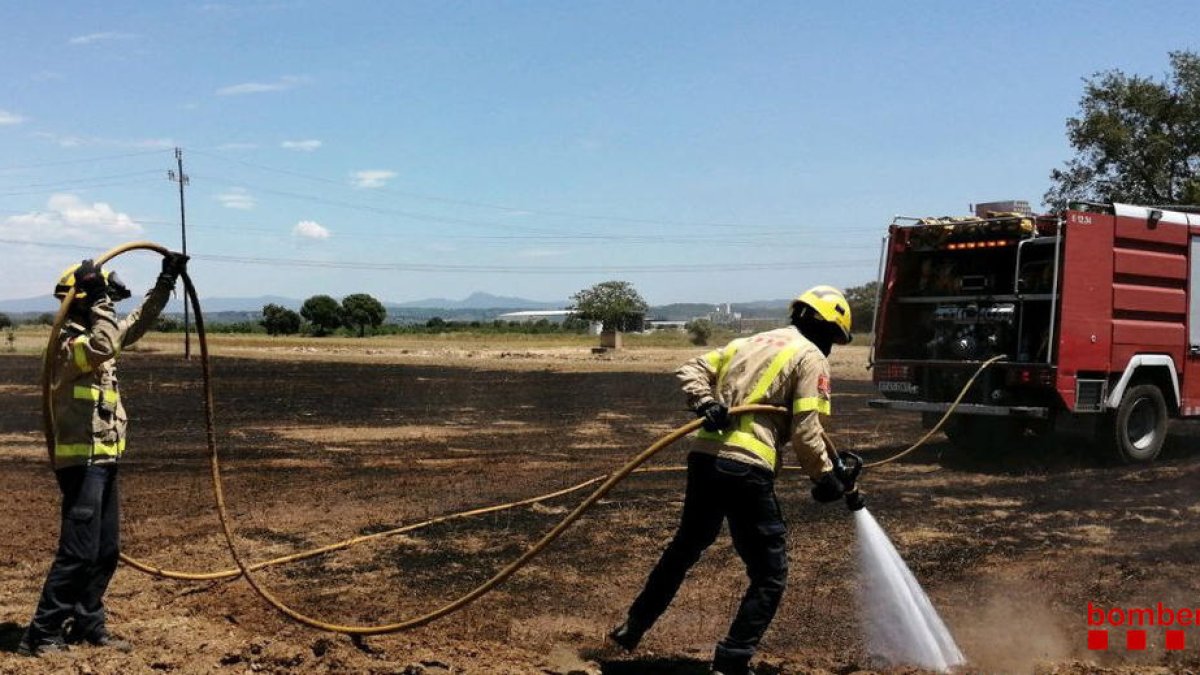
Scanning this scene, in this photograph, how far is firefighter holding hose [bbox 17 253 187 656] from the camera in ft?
16.4

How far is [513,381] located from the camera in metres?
28.0

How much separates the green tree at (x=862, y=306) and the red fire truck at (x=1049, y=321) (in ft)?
61.9

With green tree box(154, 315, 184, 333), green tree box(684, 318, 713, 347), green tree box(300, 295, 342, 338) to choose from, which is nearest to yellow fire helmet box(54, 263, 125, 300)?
green tree box(684, 318, 713, 347)

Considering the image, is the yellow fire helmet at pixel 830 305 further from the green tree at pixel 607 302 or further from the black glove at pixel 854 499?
the green tree at pixel 607 302

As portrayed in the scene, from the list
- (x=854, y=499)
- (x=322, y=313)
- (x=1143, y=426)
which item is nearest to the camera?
(x=854, y=499)

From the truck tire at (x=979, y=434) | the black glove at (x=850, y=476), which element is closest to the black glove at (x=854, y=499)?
the black glove at (x=850, y=476)

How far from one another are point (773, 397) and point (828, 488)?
1.67ft

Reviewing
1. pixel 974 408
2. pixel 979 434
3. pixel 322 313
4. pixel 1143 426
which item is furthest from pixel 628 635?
pixel 322 313

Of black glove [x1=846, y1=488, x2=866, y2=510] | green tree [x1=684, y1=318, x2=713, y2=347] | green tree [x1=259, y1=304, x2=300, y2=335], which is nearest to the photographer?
black glove [x1=846, y1=488, x2=866, y2=510]

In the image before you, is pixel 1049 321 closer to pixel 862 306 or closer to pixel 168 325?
pixel 862 306

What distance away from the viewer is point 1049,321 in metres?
10.8

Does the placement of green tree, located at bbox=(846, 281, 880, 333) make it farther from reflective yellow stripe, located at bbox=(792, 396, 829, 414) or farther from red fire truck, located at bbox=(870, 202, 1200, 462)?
reflective yellow stripe, located at bbox=(792, 396, 829, 414)

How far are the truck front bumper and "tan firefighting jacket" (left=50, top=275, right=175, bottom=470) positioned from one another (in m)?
8.69

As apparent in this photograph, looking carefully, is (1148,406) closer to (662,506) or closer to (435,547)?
(662,506)
